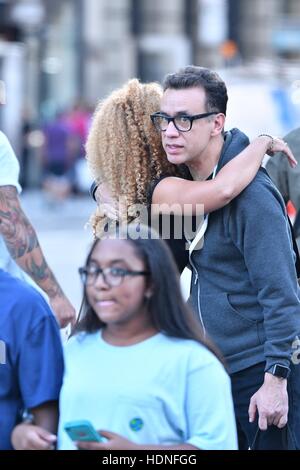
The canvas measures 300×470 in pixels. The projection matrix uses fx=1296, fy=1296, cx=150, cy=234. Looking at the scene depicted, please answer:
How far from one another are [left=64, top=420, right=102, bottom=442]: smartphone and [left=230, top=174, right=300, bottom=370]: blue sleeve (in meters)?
0.93

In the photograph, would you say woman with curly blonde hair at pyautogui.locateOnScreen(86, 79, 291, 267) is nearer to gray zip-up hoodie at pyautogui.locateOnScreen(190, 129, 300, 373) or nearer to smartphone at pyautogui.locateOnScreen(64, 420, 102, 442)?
gray zip-up hoodie at pyautogui.locateOnScreen(190, 129, 300, 373)

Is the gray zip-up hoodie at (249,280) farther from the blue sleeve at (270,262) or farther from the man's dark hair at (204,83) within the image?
the man's dark hair at (204,83)

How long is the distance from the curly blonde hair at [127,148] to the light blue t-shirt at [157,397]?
90 cm

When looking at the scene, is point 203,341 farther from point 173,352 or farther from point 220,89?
point 220,89

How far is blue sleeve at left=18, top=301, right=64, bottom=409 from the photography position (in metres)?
3.49

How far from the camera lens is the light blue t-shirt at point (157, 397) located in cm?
340

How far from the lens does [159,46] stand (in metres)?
32.7

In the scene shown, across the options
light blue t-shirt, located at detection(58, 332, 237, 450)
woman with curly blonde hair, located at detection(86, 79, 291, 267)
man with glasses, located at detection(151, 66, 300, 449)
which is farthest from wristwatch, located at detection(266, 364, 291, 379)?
light blue t-shirt, located at detection(58, 332, 237, 450)

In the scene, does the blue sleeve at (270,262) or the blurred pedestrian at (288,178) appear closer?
the blue sleeve at (270,262)

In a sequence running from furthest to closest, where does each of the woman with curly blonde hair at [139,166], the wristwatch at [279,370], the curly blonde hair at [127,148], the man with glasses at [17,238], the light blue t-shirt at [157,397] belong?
the man with glasses at [17,238], the curly blonde hair at [127,148], the woman with curly blonde hair at [139,166], the wristwatch at [279,370], the light blue t-shirt at [157,397]

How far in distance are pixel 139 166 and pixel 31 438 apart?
1216mm

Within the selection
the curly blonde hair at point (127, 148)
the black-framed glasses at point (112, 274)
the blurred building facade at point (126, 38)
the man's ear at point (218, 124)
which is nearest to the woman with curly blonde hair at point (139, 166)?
the curly blonde hair at point (127, 148)

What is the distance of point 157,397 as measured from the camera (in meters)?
3.40
